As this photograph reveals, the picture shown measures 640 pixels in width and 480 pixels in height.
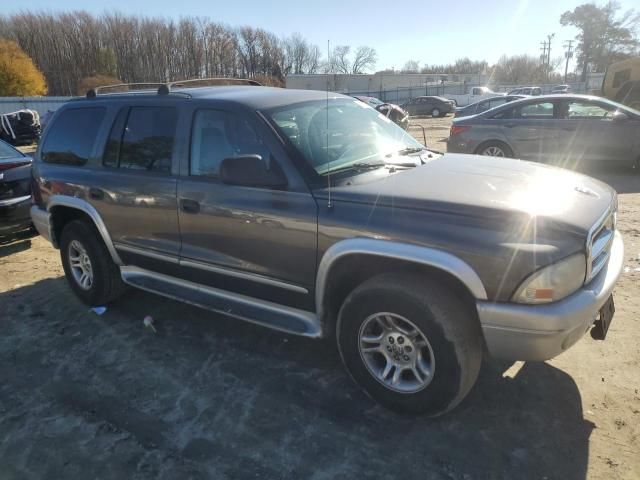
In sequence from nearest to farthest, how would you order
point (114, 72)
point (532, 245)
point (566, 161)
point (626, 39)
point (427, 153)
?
1. point (532, 245)
2. point (427, 153)
3. point (566, 161)
4. point (626, 39)
5. point (114, 72)

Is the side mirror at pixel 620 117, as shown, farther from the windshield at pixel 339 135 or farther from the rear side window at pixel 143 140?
the rear side window at pixel 143 140

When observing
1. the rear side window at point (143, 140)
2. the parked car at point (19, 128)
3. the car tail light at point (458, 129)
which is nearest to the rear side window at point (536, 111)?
the car tail light at point (458, 129)

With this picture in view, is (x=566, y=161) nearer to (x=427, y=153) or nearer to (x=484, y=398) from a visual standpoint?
(x=427, y=153)

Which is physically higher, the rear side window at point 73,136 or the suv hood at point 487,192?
the rear side window at point 73,136

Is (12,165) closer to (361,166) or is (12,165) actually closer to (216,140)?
(216,140)

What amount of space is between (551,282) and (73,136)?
412cm

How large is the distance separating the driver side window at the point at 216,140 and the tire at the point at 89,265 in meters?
1.53

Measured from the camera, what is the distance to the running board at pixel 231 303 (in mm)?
3057

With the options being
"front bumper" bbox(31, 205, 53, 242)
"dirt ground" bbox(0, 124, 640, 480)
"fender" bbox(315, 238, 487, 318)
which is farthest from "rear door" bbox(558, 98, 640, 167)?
"front bumper" bbox(31, 205, 53, 242)

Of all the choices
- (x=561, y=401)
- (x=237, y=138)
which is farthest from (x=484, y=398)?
(x=237, y=138)

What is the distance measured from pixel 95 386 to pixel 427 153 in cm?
305

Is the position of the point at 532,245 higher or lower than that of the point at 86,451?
higher

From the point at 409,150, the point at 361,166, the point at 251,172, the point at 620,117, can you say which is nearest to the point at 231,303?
the point at 251,172

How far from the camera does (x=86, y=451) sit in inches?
105
